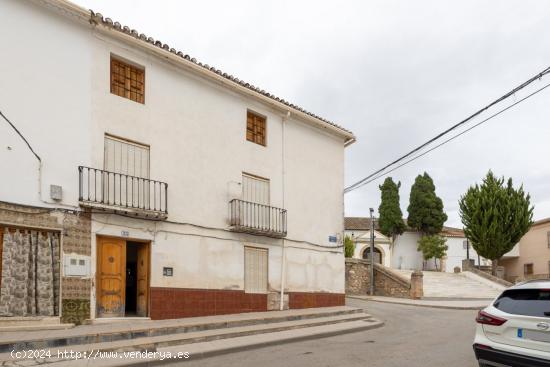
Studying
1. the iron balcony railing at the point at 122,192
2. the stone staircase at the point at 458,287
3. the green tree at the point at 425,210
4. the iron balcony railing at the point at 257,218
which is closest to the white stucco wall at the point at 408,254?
the green tree at the point at 425,210

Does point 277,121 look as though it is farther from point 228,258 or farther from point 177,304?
point 177,304

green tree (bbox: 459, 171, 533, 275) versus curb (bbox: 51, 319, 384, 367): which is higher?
green tree (bbox: 459, 171, 533, 275)

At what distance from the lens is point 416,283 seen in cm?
2478

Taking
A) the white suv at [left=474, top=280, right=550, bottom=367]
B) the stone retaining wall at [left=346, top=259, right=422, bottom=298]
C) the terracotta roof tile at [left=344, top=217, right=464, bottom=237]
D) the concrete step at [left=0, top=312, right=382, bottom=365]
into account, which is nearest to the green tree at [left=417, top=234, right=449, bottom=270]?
the terracotta roof tile at [left=344, top=217, right=464, bottom=237]

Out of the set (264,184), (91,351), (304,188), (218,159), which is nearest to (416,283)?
(304,188)

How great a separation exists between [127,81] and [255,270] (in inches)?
265

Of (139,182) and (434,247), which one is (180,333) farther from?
(434,247)

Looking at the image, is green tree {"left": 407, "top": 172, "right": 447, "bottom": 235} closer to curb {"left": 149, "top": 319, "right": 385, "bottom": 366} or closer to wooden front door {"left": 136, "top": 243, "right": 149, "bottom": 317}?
curb {"left": 149, "top": 319, "right": 385, "bottom": 366}

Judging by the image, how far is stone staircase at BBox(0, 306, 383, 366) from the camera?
9.09m

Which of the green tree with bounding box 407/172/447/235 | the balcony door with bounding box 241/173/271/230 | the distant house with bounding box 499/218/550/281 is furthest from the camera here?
the green tree with bounding box 407/172/447/235

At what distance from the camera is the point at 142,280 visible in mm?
13055

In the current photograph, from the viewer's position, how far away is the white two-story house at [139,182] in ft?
35.5

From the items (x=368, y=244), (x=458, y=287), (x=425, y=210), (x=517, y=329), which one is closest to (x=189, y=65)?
(x=517, y=329)

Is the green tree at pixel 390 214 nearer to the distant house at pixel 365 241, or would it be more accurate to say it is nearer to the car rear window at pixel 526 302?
the distant house at pixel 365 241
